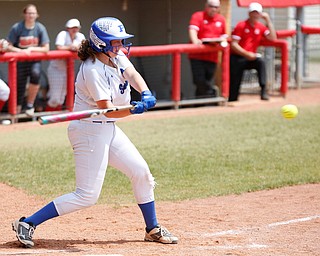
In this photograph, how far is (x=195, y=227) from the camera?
275 inches

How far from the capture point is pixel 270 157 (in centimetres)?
1032

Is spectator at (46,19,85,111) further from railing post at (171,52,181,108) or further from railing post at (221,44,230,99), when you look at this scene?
railing post at (221,44,230,99)

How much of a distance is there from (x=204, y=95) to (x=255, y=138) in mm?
3028

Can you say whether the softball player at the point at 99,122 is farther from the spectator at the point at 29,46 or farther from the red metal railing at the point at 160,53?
the spectator at the point at 29,46

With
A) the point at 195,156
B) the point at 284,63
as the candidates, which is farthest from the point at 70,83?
the point at 284,63

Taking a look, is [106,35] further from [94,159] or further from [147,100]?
[94,159]

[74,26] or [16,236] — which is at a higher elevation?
[74,26]

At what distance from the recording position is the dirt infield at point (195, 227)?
614 centimetres

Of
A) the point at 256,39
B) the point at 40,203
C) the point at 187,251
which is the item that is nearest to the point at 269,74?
the point at 256,39

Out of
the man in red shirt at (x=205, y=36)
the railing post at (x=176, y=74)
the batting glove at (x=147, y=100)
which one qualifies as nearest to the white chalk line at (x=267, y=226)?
the batting glove at (x=147, y=100)

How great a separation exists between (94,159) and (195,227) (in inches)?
55.3

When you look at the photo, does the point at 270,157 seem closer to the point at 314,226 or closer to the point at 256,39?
the point at 314,226

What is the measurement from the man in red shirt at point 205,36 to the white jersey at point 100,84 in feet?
26.0

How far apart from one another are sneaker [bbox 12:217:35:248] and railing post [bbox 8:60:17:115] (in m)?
6.17
